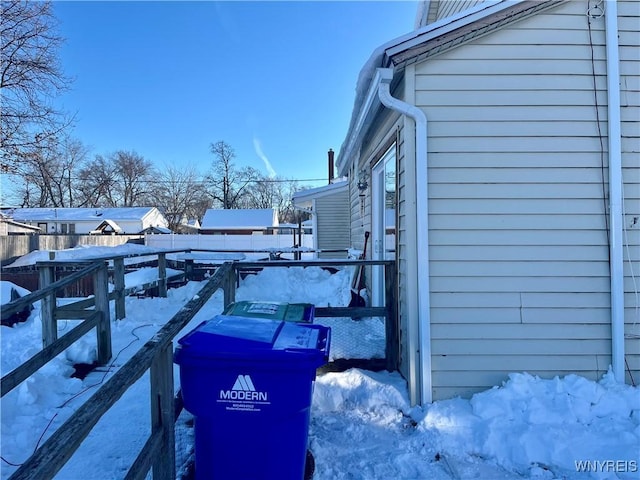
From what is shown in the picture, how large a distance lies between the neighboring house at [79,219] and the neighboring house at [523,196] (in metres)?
35.0

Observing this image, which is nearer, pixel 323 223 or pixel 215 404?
pixel 215 404

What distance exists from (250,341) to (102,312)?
9.66 ft

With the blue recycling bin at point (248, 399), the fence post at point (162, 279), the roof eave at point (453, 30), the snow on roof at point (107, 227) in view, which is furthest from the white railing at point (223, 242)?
the blue recycling bin at point (248, 399)

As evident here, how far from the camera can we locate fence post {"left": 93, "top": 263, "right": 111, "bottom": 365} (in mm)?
3934

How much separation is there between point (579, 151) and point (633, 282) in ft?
3.79

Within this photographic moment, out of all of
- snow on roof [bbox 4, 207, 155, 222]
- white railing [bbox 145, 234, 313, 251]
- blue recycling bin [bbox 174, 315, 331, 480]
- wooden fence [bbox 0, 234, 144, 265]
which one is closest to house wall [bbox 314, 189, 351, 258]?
blue recycling bin [bbox 174, 315, 331, 480]

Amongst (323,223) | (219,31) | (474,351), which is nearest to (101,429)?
(474,351)

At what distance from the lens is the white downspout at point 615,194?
309 centimetres

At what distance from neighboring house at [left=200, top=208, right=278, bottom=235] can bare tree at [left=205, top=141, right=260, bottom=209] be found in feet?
26.3

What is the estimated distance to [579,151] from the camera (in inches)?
125

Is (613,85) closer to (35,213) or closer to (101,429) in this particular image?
(101,429)

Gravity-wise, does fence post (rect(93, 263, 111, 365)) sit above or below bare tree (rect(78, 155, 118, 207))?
below

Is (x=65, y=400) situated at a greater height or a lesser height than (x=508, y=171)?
lesser

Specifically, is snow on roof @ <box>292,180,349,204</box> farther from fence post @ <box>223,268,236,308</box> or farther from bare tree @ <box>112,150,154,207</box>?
bare tree @ <box>112,150,154,207</box>
